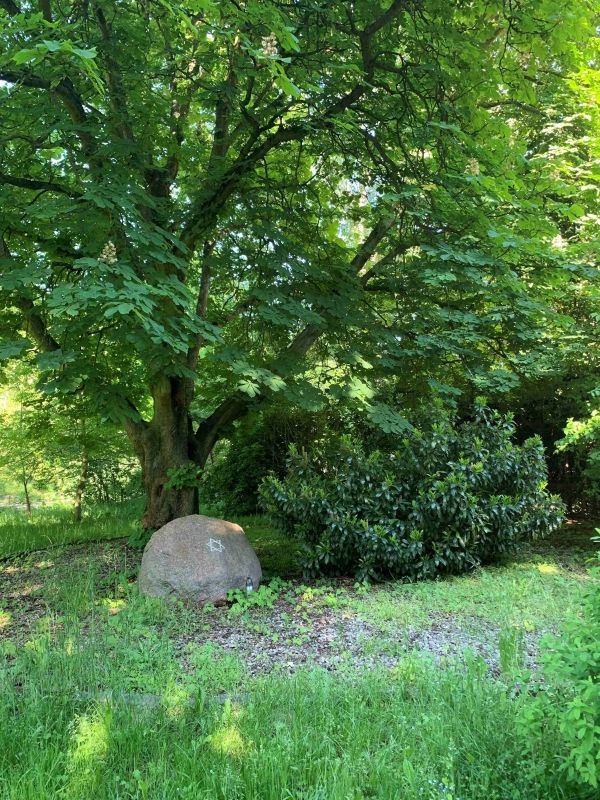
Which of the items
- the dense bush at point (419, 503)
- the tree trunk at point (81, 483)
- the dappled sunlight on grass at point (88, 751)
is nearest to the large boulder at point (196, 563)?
the dense bush at point (419, 503)

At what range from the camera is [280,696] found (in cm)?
298

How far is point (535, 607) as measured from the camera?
4.73 m

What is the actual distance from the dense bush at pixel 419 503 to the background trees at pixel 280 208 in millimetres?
668

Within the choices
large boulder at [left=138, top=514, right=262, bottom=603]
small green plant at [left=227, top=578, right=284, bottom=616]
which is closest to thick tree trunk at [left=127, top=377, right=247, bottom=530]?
large boulder at [left=138, top=514, right=262, bottom=603]

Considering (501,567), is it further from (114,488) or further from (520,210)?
(114,488)

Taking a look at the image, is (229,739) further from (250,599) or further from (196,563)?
(196,563)

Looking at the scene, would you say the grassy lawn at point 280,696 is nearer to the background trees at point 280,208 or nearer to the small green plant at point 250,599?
the small green plant at point 250,599

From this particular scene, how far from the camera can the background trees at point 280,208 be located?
4.76 meters

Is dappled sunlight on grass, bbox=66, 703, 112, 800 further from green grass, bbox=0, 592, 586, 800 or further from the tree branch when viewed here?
the tree branch

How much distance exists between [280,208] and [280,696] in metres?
5.41

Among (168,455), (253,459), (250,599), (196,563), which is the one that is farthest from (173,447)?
(253,459)

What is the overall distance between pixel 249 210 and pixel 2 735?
5171mm

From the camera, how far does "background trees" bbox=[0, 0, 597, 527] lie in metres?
4.76

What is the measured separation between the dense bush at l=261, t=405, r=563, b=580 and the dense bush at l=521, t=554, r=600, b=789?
3741 mm
